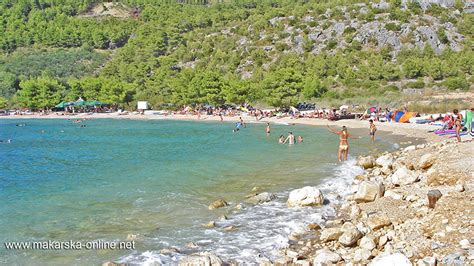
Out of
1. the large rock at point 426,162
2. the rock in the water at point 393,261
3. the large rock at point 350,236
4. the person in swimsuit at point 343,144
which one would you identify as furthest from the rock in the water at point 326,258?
the person in swimsuit at point 343,144

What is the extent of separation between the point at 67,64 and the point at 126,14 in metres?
62.4

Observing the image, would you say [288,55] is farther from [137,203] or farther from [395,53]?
[137,203]

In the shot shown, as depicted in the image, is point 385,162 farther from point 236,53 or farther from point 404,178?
point 236,53

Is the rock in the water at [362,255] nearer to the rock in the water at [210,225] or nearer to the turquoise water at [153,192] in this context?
the turquoise water at [153,192]

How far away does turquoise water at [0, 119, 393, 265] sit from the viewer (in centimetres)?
1190

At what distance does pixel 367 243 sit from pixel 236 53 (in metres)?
108

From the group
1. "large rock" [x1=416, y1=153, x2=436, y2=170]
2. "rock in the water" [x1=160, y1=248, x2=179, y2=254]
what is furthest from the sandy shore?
"rock in the water" [x1=160, y1=248, x2=179, y2=254]

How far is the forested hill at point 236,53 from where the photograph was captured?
8081cm

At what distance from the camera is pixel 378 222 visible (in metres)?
11.2

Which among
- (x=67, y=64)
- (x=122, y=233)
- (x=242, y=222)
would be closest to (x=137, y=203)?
(x=122, y=233)

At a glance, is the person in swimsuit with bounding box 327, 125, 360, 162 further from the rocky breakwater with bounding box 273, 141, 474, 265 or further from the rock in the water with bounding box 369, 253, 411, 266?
the rock in the water with bounding box 369, 253, 411, 266

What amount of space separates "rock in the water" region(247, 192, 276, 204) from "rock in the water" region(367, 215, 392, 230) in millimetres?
5083

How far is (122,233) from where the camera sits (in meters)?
12.8

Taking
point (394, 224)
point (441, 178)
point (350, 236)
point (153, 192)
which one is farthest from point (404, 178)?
point (153, 192)
